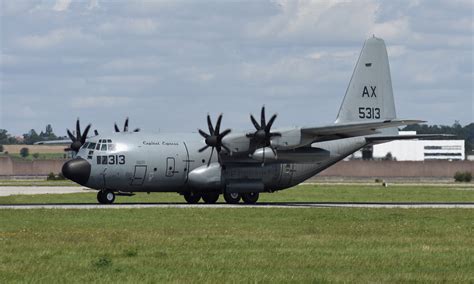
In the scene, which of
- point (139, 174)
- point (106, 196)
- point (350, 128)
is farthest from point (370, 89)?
point (106, 196)

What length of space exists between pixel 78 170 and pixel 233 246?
23.2m

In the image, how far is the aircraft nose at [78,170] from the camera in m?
52.4

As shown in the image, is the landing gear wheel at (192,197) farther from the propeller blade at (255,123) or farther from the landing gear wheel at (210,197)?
the propeller blade at (255,123)

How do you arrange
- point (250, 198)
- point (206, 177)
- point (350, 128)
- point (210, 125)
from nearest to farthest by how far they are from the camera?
point (350, 128) < point (206, 177) < point (210, 125) < point (250, 198)

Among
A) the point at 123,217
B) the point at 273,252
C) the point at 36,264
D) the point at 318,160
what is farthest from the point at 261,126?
the point at 36,264

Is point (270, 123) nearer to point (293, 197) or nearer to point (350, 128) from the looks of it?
point (350, 128)

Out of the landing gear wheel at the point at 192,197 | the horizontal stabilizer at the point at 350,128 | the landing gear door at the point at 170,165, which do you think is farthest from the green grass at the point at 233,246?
the landing gear wheel at the point at 192,197

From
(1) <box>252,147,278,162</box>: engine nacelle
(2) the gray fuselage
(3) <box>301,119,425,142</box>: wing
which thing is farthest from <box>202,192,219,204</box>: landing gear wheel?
(3) <box>301,119,425,142</box>: wing

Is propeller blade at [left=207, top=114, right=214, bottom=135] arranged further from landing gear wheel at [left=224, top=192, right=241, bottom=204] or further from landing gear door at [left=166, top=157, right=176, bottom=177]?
landing gear wheel at [left=224, top=192, right=241, bottom=204]

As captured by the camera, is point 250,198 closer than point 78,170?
No

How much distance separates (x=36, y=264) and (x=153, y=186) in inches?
1134

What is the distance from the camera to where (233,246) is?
102ft

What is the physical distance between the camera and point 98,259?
1063 inches

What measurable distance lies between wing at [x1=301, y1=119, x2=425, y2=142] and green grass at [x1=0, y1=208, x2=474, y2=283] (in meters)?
6.51
